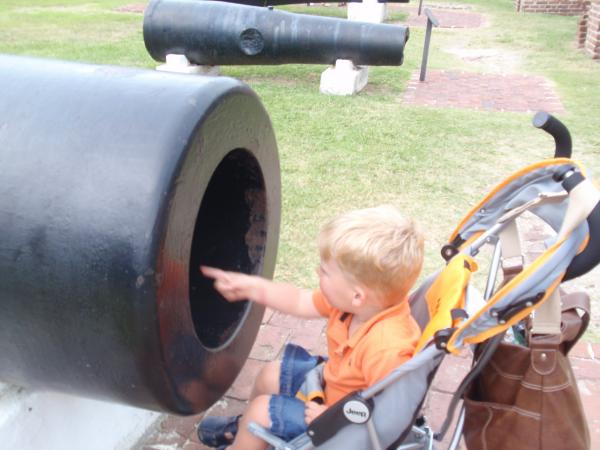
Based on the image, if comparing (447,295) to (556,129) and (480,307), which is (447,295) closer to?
(480,307)

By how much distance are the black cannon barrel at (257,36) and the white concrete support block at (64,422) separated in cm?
515

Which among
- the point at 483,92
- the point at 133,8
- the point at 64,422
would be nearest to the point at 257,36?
the point at 483,92

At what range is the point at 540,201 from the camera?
1926 mm

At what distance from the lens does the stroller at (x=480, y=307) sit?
Result: 1631 mm

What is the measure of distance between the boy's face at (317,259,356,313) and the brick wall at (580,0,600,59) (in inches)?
369

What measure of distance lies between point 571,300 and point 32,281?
1426 millimetres

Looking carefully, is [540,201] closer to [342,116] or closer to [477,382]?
[477,382]

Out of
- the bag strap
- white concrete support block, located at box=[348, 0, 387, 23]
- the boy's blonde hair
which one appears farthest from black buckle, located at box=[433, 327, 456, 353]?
white concrete support block, located at box=[348, 0, 387, 23]

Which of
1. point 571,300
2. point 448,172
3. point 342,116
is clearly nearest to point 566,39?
point 342,116

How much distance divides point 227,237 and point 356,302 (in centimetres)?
62

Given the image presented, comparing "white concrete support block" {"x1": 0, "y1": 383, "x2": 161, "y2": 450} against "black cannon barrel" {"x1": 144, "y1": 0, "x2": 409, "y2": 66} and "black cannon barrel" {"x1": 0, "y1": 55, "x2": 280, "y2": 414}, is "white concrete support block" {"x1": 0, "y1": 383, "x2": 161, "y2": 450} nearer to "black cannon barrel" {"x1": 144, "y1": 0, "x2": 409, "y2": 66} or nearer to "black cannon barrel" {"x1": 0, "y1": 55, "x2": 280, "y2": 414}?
"black cannon barrel" {"x1": 0, "y1": 55, "x2": 280, "y2": 414}

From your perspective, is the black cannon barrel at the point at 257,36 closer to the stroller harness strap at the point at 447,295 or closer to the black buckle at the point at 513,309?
the stroller harness strap at the point at 447,295

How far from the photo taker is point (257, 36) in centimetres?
698

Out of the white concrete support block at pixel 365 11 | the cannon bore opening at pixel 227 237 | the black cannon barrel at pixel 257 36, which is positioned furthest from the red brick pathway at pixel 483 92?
the cannon bore opening at pixel 227 237
